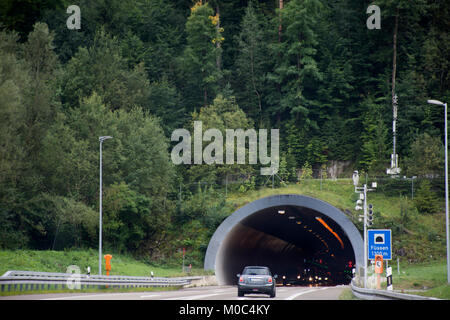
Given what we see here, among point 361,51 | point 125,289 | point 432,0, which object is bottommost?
point 125,289

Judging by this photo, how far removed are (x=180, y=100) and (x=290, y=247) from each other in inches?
798

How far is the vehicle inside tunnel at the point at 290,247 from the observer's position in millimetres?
52594

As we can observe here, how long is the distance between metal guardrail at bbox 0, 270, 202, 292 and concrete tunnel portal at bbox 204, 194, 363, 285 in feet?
37.8

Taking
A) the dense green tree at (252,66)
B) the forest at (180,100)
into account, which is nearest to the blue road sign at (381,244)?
the forest at (180,100)

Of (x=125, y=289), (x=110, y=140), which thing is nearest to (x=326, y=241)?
(x=110, y=140)

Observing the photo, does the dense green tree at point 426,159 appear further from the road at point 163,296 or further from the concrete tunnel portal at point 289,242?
the road at point 163,296

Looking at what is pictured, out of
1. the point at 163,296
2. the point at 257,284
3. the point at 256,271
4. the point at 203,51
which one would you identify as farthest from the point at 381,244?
the point at 203,51

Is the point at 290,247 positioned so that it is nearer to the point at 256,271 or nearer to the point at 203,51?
the point at 203,51

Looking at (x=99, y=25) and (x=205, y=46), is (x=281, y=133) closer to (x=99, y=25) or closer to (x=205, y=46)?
(x=205, y=46)

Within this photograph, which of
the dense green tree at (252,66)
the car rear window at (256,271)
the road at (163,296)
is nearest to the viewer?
the road at (163,296)

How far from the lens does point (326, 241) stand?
70.3m

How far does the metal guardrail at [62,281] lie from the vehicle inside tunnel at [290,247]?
548 inches

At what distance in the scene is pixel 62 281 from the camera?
27.9m

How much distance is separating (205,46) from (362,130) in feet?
61.3
